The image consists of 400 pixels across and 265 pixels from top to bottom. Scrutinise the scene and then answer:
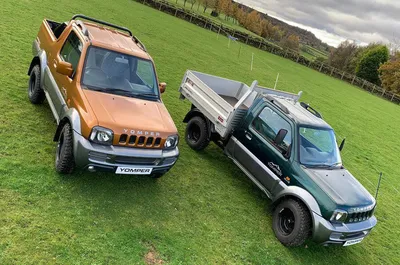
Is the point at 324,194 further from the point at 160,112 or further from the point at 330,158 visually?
the point at 160,112

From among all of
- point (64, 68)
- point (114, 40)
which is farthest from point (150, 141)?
point (114, 40)

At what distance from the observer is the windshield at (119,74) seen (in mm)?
5297

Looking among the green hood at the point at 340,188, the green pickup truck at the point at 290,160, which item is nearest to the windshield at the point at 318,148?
the green pickup truck at the point at 290,160

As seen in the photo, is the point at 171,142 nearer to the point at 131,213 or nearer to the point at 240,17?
the point at 131,213

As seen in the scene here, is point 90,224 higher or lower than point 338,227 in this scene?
lower

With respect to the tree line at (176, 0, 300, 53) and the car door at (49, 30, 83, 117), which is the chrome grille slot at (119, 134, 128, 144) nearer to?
the car door at (49, 30, 83, 117)

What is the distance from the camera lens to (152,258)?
4.13 meters

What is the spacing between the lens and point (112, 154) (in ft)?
14.7

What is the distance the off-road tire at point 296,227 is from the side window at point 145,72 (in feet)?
10.3

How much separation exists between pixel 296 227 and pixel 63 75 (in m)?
4.49

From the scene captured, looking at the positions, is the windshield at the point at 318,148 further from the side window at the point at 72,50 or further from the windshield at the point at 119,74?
the side window at the point at 72,50

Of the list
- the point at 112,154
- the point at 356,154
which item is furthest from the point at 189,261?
the point at 356,154

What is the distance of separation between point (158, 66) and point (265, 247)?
Answer: 10.2m

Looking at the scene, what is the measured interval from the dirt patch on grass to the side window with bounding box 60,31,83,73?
3.17 m
